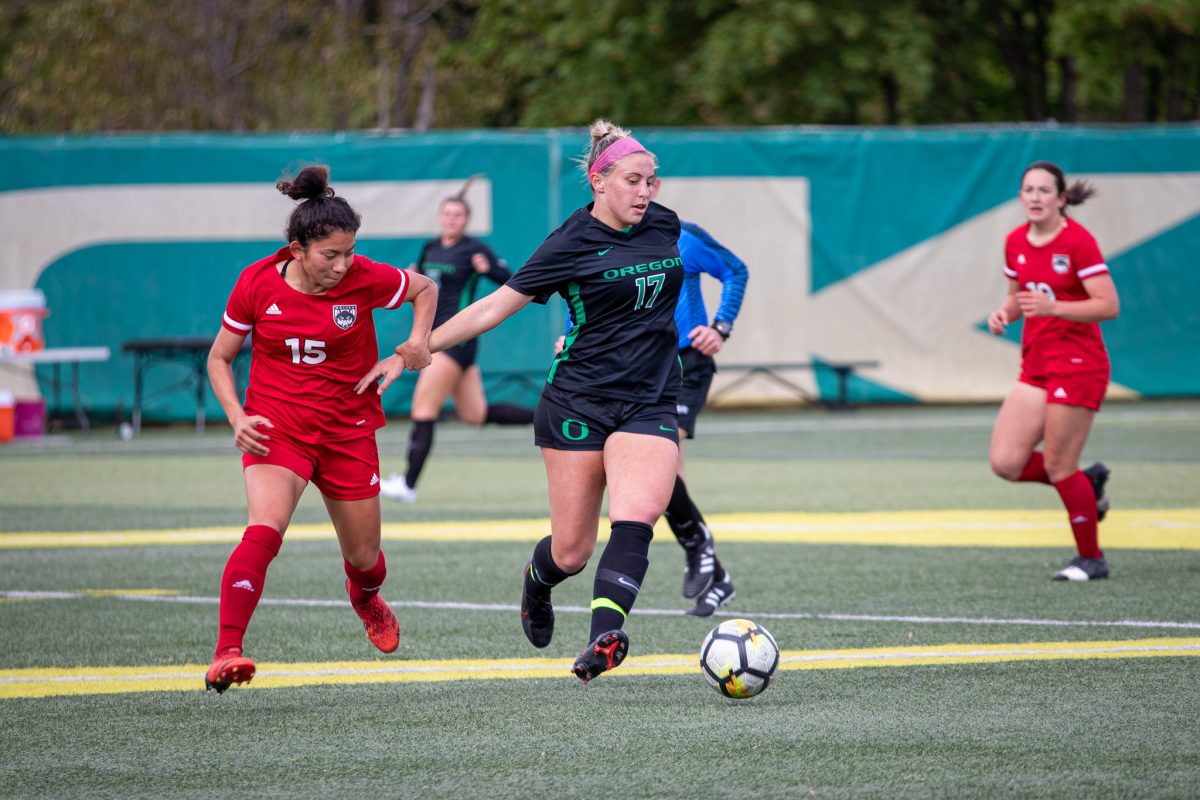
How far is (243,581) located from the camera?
19.1 ft

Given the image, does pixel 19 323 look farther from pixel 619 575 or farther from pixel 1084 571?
pixel 619 575

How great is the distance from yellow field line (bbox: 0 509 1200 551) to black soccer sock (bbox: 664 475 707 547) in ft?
7.61

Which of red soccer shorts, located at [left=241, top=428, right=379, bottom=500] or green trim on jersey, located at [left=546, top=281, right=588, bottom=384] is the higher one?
green trim on jersey, located at [left=546, top=281, right=588, bottom=384]

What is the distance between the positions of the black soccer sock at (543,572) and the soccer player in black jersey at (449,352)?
19.2ft

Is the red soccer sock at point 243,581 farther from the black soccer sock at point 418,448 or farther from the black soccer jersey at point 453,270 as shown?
the black soccer jersey at point 453,270

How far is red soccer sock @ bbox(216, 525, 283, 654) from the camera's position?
5.74 metres

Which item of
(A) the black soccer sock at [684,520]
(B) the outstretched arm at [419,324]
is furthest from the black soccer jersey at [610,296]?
(A) the black soccer sock at [684,520]

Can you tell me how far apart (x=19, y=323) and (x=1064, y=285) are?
12.4m

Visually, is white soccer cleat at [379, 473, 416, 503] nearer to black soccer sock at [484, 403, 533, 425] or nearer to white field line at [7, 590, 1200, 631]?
black soccer sock at [484, 403, 533, 425]

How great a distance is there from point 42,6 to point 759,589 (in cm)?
2991

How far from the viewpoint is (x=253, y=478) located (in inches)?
238

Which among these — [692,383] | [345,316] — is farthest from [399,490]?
[345,316]

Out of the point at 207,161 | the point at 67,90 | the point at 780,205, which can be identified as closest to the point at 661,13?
the point at 780,205

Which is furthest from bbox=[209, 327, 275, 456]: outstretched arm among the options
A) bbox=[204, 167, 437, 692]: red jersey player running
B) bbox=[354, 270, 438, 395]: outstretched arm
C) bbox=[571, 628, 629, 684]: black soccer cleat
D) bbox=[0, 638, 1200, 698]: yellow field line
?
bbox=[571, 628, 629, 684]: black soccer cleat
